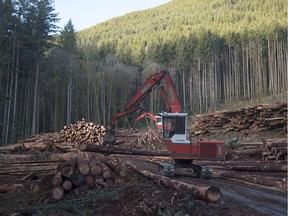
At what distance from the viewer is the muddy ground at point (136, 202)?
21.0 ft

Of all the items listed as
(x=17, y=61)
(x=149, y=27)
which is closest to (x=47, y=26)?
(x=17, y=61)

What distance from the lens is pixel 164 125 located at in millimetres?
12789

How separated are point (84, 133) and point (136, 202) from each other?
1844 centimetres

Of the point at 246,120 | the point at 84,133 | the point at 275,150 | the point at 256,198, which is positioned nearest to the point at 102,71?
the point at 84,133

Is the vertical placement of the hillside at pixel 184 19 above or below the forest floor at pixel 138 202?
above

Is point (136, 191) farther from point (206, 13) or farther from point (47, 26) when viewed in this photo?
point (206, 13)

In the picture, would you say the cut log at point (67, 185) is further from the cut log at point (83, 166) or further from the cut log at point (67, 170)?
the cut log at point (83, 166)

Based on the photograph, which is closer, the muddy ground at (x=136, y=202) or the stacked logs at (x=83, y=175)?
the muddy ground at (x=136, y=202)

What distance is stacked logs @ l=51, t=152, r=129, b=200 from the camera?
8539mm

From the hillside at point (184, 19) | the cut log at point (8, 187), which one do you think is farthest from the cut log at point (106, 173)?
the hillside at point (184, 19)

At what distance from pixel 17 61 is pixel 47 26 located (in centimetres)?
577

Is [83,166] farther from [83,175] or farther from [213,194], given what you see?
[213,194]

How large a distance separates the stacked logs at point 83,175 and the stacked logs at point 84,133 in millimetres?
14150

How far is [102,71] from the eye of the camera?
45531 mm
